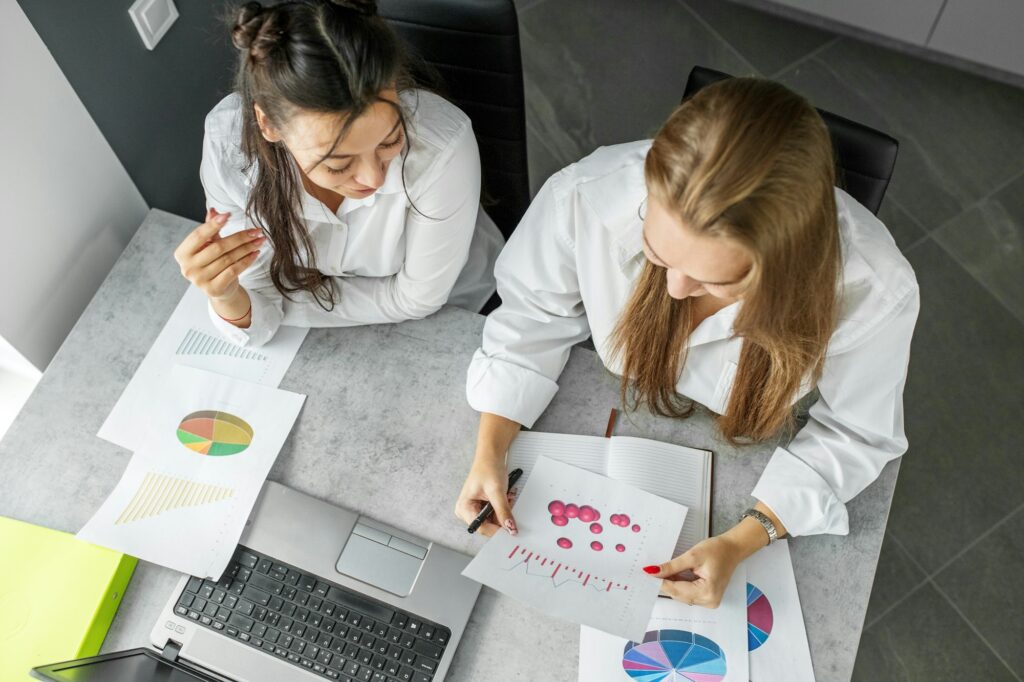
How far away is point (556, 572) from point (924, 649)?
1.20 meters

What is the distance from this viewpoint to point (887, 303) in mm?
1067

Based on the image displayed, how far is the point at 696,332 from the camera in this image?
3.97 feet

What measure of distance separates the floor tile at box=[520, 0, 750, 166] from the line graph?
1.56 m

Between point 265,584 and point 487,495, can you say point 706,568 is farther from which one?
point 265,584

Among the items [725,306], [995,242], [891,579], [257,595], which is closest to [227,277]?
[257,595]

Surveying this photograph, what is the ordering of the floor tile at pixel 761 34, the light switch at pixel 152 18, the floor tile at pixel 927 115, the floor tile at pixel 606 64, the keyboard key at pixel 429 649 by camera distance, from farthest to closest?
the floor tile at pixel 761 34 → the floor tile at pixel 606 64 → the floor tile at pixel 927 115 → the light switch at pixel 152 18 → the keyboard key at pixel 429 649

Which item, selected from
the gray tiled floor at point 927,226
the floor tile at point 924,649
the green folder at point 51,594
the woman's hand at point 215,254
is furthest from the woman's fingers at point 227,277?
the floor tile at point 924,649

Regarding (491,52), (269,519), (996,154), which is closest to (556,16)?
(996,154)

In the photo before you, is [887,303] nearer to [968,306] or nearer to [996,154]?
[968,306]

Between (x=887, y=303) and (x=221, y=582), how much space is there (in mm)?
899

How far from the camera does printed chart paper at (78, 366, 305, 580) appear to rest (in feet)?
3.92

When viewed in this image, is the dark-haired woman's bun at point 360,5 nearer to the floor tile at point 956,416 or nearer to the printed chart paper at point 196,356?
the printed chart paper at point 196,356

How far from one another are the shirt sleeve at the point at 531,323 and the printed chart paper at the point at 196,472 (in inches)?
11.4

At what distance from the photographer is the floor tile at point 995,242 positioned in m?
2.31
